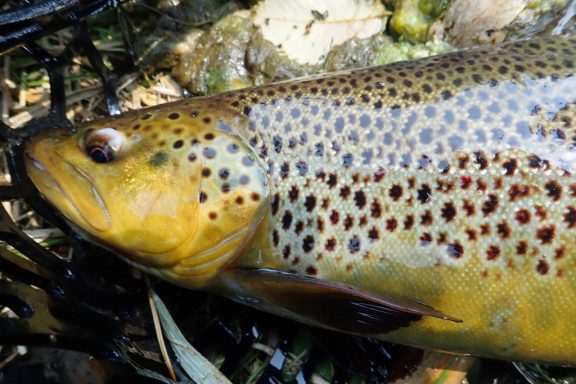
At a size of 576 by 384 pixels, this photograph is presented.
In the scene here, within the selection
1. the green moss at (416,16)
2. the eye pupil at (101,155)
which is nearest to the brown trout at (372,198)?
the eye pupil at (101,155)

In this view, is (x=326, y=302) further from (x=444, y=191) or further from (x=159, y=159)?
(x=159, y=159)

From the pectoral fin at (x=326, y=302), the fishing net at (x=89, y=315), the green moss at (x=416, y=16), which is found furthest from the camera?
the green moss at (x=416, y=16)

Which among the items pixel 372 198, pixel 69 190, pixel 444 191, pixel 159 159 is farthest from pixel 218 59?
pixel 444 191

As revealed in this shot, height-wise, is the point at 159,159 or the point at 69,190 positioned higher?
the point at 159,159

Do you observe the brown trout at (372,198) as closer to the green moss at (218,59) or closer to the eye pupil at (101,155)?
the eye pupil at (101,155)

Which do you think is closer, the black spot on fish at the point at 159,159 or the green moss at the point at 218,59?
the black spot on fish at the point at 159,159

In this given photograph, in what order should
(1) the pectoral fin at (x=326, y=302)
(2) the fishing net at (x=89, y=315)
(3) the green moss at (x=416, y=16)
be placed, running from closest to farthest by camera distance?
(1) the pectoral fin at (x=326, y=302) < (2) the fishing net at (x=89, y=315) < (3) the green moss at (x=416, y=16)

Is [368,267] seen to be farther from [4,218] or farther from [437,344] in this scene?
[4,218]

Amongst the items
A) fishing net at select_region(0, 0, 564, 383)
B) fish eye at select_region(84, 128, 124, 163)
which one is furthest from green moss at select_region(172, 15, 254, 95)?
fish eye at select_region(84, 128, 124, 163)
